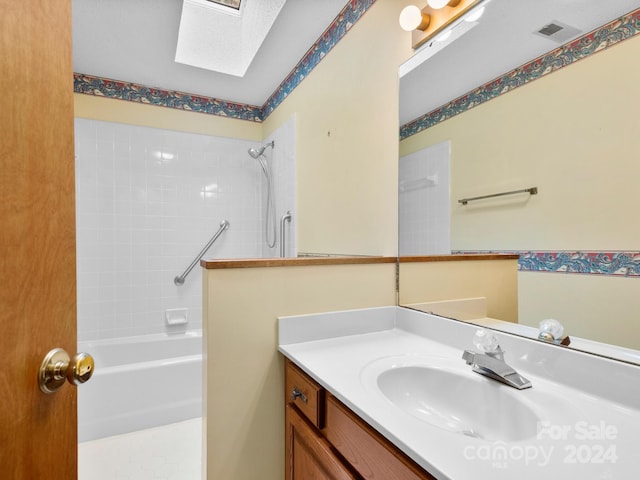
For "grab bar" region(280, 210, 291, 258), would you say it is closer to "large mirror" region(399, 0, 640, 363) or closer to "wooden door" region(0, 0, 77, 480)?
"large mirror" region(399, 0, 640, 363)

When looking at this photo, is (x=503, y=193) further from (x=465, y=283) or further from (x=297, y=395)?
(x=297, y=395)

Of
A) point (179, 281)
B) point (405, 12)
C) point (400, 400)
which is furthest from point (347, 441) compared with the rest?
point (179, 281)

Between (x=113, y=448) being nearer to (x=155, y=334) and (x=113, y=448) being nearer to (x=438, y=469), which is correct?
(x=155, y=334)

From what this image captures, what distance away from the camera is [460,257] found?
1.19 meters

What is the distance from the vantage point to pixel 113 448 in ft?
5.81

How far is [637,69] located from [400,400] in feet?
3.16

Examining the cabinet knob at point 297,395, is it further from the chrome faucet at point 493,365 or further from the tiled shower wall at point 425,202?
the tiled shower wall at point 425,202

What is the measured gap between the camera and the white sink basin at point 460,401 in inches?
29.6

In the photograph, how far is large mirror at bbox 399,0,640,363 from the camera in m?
0.75

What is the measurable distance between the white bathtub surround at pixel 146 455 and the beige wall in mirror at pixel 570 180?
1.69 meters

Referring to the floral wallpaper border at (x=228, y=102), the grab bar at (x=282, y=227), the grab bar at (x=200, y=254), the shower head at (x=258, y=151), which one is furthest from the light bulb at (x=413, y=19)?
the grab bar at (x=200, y=254)

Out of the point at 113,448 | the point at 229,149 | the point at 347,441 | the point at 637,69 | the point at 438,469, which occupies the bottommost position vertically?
the point at 113,448

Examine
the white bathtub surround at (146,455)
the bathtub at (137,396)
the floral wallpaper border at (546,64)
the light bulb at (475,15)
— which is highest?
the light bulb at (475,15)

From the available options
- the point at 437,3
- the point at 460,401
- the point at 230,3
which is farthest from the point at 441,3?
the point at 460,401
